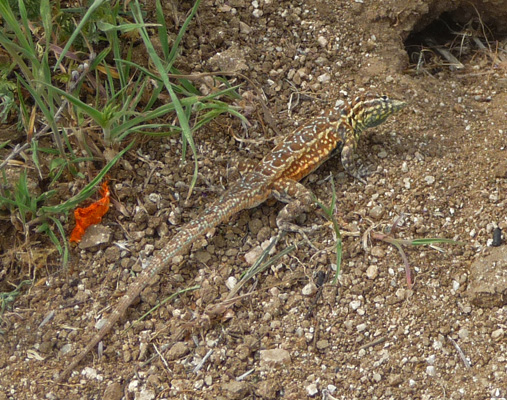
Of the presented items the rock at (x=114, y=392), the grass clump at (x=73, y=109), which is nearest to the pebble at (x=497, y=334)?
the grass clump at (x=73, y=109)

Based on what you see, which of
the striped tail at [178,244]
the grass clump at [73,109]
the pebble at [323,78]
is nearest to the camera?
the striped tail at [178,244]

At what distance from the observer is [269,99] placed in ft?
16.1

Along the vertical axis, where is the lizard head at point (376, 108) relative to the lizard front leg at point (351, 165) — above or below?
above

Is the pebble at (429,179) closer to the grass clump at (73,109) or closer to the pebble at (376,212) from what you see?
the pebble at (376,212)

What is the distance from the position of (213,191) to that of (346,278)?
109 centimetres

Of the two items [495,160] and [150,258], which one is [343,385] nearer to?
[150,258]

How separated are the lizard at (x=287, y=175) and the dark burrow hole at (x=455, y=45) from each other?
0.90m

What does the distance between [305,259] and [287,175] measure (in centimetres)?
63

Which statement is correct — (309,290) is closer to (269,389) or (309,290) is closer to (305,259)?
(305,259)

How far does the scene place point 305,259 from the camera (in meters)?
4.17

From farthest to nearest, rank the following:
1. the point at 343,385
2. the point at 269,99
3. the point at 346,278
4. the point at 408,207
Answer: the point at 269,99, the point at 408,207, the point at 346,278, the point at 343,385

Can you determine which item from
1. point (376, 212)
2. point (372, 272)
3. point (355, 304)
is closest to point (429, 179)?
→ point (376, 212)

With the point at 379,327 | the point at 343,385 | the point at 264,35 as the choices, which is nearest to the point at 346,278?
the point at 379,327

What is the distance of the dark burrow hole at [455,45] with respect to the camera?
5.38 meters
